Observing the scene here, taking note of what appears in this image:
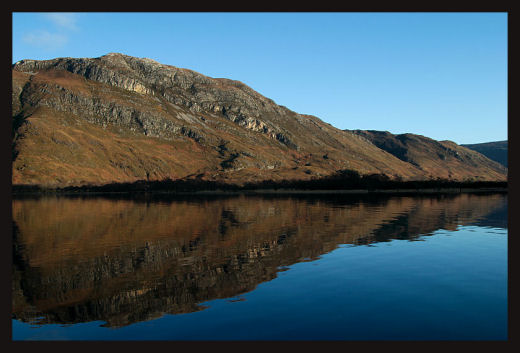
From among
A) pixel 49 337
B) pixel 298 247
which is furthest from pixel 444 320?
pixel 298 247

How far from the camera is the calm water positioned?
768 inches

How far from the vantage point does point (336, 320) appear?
66.0ft

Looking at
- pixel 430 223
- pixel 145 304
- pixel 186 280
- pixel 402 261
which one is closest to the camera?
pixel 145 304

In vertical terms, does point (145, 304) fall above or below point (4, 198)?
below

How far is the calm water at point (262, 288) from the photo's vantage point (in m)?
19.5

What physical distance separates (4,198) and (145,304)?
49.0 feet

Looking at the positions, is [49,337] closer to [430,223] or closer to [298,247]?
[298,247]

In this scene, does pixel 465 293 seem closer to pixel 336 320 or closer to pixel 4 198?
pixel 336 320

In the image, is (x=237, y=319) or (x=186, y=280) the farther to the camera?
(x=186, y=280)

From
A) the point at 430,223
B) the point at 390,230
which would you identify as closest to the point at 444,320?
the point at 390,230

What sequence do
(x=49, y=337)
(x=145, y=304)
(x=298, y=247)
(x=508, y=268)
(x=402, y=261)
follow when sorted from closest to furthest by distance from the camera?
(x=49, y=337), (x=145, y=304), (x=508, y=268), (x=402, y=261), (x=298, y=247)

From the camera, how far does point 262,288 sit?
2631 centimetres

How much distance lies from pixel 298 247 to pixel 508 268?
1952cm
